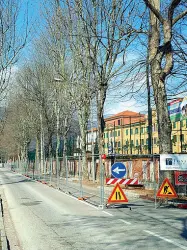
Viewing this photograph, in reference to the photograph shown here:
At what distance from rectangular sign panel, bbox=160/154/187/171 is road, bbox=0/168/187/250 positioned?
5.44 feet

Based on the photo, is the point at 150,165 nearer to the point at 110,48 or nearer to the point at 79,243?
the point at 110,48

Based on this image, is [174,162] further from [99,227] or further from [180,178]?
[99,227]

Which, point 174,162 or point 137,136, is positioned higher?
point 137,136

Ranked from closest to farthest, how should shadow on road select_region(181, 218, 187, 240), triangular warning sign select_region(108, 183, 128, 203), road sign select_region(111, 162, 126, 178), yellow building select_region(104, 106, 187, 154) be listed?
shadow on road select_region(181, 218, 187, 240), triangular warning sign select_region(108, 183, 128, 203), road sign select_region(111, 162, 126, 178), yellow building select_region(104, 106, 187, 154)

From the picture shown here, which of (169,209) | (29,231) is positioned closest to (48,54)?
(169,209)

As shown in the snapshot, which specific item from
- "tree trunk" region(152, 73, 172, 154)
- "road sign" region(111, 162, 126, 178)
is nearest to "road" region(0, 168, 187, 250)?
"road sign" region(111, 162, 126, 178)

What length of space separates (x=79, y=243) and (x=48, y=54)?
2971 centimetres

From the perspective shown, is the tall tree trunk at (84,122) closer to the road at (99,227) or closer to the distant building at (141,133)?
the distant building at (141,133)

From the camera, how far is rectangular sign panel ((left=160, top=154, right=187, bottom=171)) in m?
15.0

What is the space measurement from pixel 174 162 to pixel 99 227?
18.9ft

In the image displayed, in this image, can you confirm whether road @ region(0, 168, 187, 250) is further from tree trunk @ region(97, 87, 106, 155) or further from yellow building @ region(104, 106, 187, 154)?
tree trunk @ region(97, 87, 106, 155)

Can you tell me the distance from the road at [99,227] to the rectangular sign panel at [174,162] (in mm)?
1658

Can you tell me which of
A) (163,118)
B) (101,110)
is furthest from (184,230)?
(101,110)

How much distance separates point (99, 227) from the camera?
10375 mm
